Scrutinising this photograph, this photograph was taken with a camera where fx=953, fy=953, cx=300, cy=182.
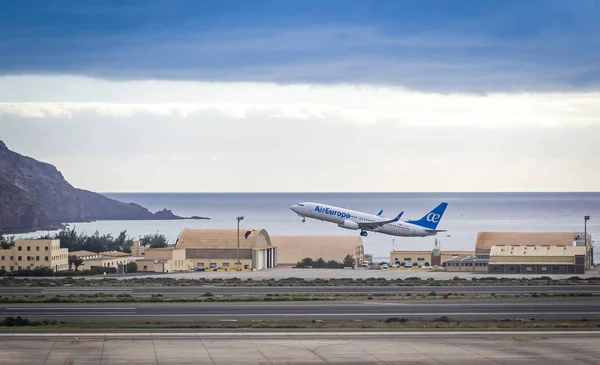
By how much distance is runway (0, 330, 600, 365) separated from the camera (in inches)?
1774

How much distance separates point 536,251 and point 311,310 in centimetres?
5640

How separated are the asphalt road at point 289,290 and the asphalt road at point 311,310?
10132 mm

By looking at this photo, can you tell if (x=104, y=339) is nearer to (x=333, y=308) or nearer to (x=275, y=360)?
(x=275, y=360)

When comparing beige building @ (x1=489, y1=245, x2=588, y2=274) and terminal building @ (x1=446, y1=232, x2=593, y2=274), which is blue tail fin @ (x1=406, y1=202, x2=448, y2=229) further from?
beige building @ (x1=489, y1=245, x2=588, y2=274)

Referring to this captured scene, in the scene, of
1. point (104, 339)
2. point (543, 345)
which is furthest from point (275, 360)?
point (543, 345)

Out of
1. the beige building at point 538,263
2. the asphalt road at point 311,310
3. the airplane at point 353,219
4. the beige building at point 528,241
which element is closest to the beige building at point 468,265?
the beige building at point 538,263

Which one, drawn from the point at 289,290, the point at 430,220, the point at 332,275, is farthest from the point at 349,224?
the point at 289,290

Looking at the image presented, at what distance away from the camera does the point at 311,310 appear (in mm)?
68312

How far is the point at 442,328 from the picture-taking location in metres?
57.1

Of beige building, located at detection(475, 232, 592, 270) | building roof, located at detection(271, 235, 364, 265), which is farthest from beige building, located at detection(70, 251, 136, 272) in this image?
beige building, located at detection(475, 232, 592, 270)

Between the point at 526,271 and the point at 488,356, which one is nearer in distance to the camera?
the point at 488,356

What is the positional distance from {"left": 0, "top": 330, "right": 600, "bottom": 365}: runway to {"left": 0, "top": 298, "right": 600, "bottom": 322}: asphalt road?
8998 mm

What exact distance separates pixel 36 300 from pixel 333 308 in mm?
24177

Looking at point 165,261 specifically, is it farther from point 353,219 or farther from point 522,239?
point 522,239
